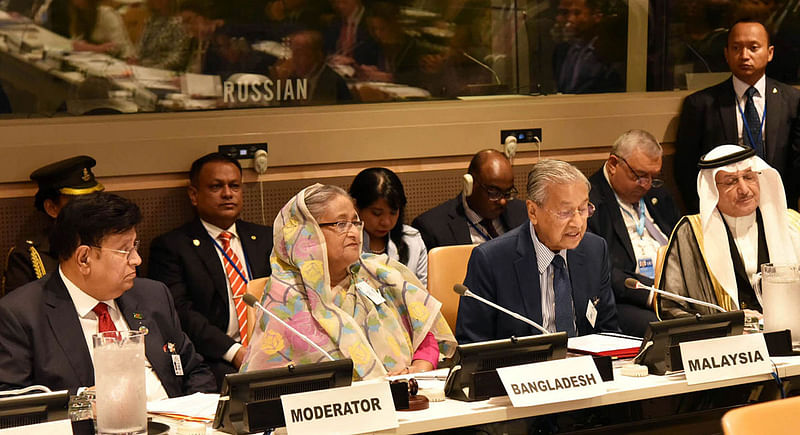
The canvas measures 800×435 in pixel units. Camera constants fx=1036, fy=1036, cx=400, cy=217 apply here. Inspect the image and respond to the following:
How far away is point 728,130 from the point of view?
239 inches

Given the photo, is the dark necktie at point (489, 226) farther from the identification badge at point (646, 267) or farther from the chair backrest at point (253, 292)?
the chair backrest at point (253, 292)

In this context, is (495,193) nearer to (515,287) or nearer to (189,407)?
(515,287)

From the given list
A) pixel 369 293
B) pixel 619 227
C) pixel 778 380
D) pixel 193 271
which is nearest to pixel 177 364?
pixel 369 293

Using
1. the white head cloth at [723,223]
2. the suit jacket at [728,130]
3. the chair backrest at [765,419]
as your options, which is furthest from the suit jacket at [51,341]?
the suit jacket at [728,130]

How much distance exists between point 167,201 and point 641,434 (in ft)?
10.1

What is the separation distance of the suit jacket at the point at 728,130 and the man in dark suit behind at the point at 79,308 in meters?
3.89

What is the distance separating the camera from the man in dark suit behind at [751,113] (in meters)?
6.09

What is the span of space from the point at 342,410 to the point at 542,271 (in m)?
1.33

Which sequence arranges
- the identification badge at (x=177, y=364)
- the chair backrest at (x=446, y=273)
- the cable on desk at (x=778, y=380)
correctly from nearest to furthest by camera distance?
the cable on desk at (x=778, y=380) < the identification badge at (x=177, y=364) < the chair backrest at (x=446, y=273)

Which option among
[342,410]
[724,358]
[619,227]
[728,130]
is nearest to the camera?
[342,410]

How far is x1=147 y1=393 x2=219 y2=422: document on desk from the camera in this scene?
9.02 feet

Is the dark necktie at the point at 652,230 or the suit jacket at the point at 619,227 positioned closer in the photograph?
the suit jacket at the point at 619,227

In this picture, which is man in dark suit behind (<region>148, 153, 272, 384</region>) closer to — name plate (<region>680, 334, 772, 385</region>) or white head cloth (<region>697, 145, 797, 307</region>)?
white head cloth (<region>697, 145, 797, 307</region>)

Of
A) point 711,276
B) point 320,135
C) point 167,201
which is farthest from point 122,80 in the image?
point 711,276
